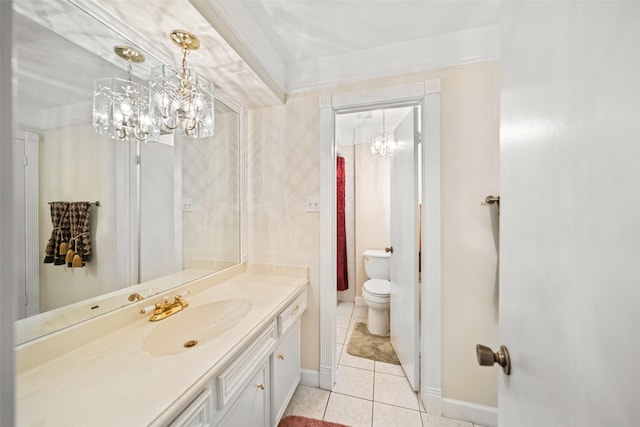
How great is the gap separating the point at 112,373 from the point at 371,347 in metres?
2.01

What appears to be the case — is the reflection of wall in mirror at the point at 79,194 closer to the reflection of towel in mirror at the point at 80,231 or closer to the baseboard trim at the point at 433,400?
the reflection of towel in mirror at the point at 80,231

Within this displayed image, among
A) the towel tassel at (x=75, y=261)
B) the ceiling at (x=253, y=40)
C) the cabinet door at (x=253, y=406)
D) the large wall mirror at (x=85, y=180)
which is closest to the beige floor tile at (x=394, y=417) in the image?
the cabinet door at (x=253, y=406)

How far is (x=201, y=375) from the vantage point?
69cm

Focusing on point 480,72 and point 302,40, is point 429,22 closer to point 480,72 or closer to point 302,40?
point 480,72

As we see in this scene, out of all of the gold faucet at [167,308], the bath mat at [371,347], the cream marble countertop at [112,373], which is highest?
the gold faucet at [167,308]

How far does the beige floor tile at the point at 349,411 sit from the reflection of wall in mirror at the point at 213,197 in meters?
1.18

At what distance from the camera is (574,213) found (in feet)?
1.20

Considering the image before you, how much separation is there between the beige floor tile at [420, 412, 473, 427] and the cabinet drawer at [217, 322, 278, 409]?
3.57 ft

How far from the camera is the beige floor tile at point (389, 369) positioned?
181 cm

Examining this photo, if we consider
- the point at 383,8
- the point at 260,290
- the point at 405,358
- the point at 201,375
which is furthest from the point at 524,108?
the point at 405,358

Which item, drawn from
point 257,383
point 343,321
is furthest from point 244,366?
point 343,321

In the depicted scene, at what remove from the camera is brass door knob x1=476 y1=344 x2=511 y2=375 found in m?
0.57

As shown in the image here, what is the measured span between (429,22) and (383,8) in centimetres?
32

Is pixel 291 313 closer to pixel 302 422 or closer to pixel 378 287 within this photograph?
pixel 302 422
